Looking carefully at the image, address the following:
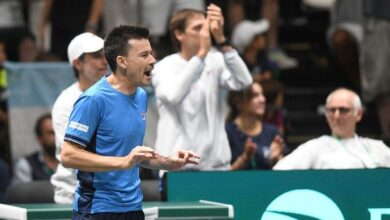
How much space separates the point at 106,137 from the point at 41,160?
4783mm

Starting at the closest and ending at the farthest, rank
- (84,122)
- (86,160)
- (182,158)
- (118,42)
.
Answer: (86,160), (84,122), (182,158), (118,42)

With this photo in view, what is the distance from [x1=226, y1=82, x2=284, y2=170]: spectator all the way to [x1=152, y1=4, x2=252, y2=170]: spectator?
535 millimetres

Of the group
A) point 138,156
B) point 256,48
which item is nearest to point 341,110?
point 138,156

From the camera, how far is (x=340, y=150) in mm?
10969

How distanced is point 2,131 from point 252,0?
448 cm

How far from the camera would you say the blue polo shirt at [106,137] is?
8.23 m

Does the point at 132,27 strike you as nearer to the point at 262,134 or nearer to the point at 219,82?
the point at 219,82

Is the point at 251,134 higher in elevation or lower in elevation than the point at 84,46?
lower

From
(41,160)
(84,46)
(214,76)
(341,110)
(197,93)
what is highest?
(84,46)

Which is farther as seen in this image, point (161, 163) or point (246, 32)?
point (246, 32)

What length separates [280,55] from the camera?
16.0 metres

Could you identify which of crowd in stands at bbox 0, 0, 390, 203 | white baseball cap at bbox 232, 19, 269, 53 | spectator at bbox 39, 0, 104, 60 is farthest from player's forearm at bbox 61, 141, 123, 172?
spectator at bbox 39, 0, 104, 60

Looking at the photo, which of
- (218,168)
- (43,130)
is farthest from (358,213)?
(43,130)

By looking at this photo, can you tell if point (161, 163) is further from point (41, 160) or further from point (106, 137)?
point (41, 160)
